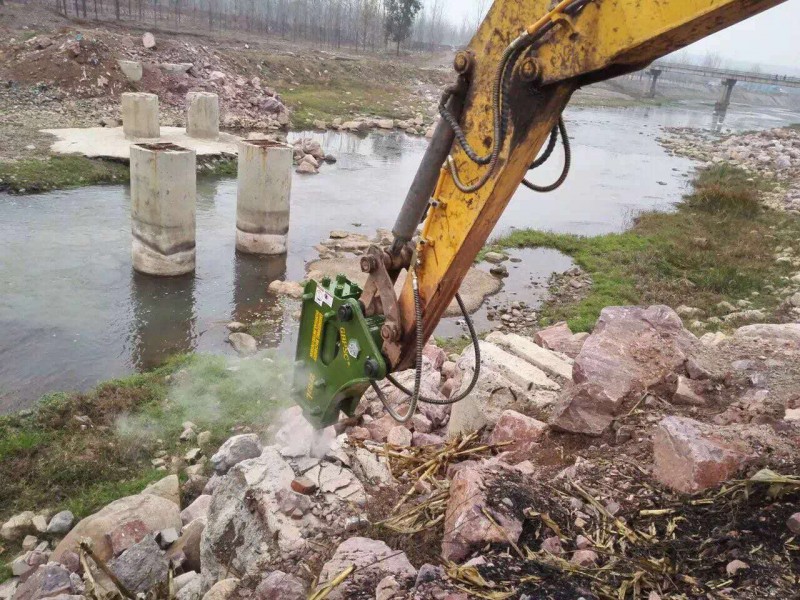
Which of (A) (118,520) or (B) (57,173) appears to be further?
(B) (57,173)

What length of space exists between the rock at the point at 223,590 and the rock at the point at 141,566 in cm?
65

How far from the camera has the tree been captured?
51.2 metres

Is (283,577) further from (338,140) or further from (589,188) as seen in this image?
(338,140)

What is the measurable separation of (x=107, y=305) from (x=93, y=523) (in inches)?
200

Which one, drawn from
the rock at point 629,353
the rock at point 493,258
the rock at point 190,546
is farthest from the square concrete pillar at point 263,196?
the rock at point 190,546

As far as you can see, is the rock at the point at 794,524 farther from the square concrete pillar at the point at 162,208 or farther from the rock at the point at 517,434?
the square concrete pillar at the point at 162,208

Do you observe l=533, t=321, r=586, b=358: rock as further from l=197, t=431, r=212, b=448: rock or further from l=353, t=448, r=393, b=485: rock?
l=197, t=431, r=212, b=448: rock

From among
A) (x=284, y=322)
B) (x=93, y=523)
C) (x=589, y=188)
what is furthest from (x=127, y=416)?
(x=589, y=188)

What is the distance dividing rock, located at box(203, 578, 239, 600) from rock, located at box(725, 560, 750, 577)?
96.7 inches

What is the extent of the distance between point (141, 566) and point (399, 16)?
53775 millimetres

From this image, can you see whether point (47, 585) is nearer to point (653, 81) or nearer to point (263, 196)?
point (263, 196)

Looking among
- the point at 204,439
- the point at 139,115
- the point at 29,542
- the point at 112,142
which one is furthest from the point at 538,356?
the point at 139,115

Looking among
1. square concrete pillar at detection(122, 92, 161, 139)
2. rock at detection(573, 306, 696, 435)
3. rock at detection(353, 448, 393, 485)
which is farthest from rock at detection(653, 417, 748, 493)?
square concrete pillar at detection(122, 92, 161, 139)

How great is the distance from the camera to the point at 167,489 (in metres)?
4.97
